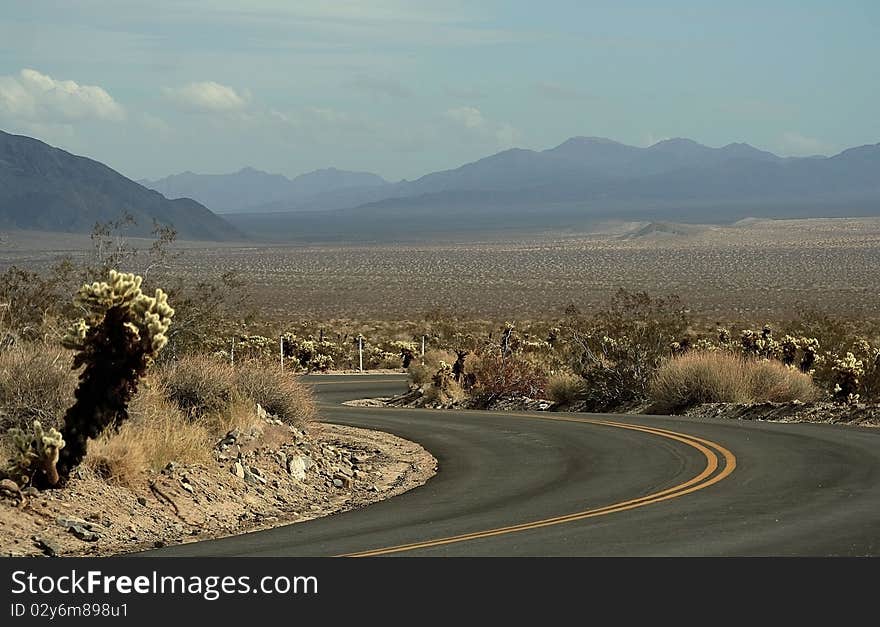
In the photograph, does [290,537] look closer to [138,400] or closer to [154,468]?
[154,468]

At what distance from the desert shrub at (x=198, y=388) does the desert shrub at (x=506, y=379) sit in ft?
43.6

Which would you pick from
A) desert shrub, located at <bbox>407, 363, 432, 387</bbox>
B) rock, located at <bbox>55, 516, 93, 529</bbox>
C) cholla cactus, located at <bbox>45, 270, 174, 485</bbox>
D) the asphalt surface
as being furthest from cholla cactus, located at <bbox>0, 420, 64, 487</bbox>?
desert shrub, located at <bbox>407, 363, 432, 387</bbox>

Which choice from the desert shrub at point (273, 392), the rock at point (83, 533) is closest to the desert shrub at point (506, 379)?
the desert shrub at point (273, 392)

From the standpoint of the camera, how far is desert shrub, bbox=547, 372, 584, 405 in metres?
31.4

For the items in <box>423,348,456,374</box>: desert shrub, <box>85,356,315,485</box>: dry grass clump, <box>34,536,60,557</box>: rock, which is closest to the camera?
<box>34,536,60,557</box>: rock

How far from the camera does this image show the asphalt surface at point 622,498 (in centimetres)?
1209

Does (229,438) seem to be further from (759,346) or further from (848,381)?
(759,346)

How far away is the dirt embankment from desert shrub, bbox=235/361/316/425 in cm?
54

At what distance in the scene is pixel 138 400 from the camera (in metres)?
17.3

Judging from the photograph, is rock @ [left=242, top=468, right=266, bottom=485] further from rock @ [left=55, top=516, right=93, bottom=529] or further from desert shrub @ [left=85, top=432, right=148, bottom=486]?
rock @ [left=55, top=516, right=93, bottom=529]

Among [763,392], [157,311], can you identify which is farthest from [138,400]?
[763,392]

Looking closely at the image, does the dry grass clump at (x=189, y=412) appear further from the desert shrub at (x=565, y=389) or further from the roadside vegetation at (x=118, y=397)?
the desert shrub at (x=565, y=389)

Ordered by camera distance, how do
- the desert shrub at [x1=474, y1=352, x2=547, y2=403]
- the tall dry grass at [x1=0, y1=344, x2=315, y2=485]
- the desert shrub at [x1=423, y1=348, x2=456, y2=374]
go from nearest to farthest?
the tall dry grass at [x1=0, y1=344, x2=315, y2=485] < the desert shrub at [x1=474, y1=352, x2=547, y2=403] < the desert shrub at [x1=423, y1=348, x2=456, y2=374]
